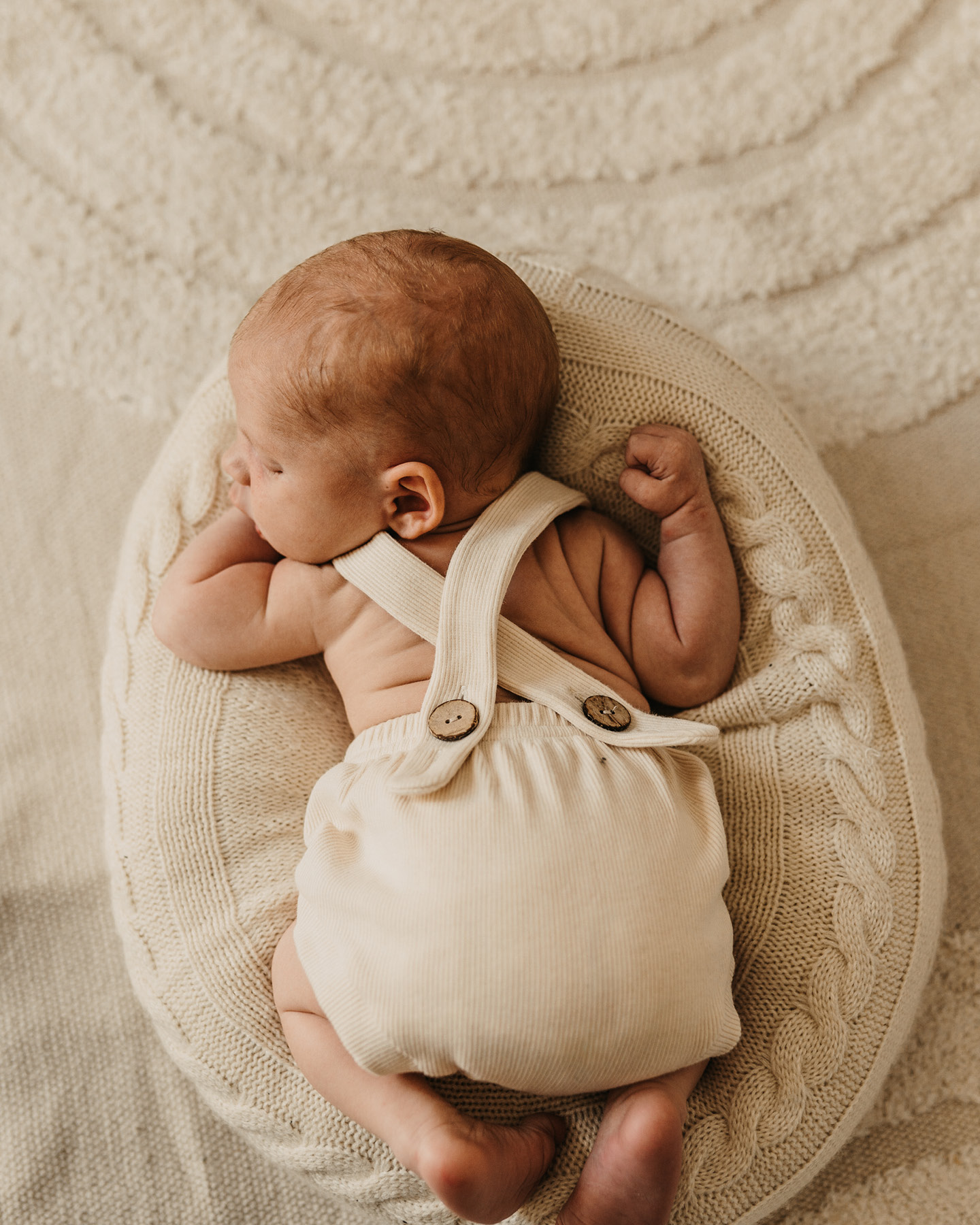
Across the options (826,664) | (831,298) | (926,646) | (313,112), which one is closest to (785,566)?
(826,664)

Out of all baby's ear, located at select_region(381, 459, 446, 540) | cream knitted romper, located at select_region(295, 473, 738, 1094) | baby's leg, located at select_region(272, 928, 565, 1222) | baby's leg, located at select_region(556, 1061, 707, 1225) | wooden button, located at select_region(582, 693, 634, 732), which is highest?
baby's ear, located at select_region(381, 459, 446, 540)

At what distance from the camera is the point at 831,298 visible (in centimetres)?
170

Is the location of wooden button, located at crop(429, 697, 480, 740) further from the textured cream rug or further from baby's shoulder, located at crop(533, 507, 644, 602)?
the textured cream rug

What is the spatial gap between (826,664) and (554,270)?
2.08 ft

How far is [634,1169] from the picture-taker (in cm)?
101

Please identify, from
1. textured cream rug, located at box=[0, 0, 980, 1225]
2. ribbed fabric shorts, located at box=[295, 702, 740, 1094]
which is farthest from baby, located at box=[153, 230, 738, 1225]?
textured cream rug, located at box=[0, 0, 980, 1225]

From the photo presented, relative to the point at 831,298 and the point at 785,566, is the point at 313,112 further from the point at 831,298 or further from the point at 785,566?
the point at 785,566

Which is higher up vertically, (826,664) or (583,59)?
(583,59)

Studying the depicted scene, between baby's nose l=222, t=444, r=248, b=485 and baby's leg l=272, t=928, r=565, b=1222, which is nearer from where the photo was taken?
baby's leg l=272, t=928, r=565, b=1222

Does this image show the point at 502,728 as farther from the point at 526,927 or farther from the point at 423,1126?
the point at 423,1126

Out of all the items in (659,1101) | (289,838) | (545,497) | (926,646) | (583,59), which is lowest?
(289,838)

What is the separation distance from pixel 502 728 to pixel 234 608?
39 centimetres

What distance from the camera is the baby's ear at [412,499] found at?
46.5 inches

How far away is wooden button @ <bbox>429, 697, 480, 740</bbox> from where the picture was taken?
1.13 m
